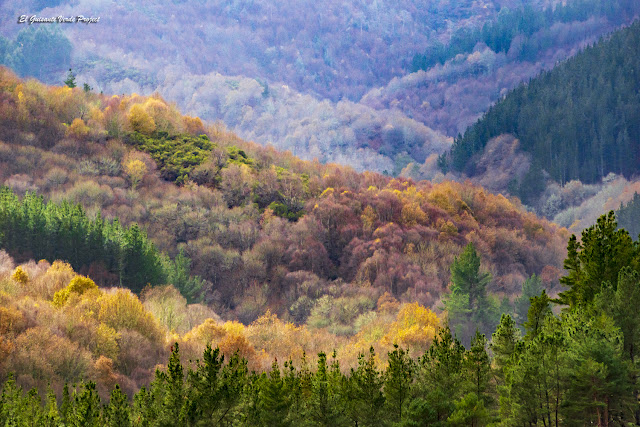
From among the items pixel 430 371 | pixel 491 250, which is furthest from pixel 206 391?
pixel 491 250

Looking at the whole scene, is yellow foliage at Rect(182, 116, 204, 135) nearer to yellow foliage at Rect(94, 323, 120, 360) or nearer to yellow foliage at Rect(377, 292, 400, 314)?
yellow foliage at Rect(377, 292, 400, 314)

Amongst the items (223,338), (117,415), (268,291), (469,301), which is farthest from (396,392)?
(268,291)

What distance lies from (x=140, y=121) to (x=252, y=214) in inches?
1806

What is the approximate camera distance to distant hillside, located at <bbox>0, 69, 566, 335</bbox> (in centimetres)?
12075

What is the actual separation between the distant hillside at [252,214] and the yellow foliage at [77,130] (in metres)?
0.21

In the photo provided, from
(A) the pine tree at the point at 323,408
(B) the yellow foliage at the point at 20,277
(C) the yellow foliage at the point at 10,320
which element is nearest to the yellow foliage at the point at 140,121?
(B) the yellow foliage at the point at 20,277

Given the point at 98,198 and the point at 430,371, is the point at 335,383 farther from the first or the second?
the point at 98,198

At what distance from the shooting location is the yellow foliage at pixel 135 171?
476ft

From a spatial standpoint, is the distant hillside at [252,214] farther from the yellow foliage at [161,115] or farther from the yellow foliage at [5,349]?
the yellow foliage at [5,349]

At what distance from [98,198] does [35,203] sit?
27.4 metres

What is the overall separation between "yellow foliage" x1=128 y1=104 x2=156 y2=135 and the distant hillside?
12.8 inches

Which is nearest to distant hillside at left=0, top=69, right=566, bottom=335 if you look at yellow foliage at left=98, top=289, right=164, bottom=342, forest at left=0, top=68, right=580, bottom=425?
forest at left=0, top=68, right=580, bottom=425

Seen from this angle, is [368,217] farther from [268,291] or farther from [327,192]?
[268,291]

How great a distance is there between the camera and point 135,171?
14575cm
